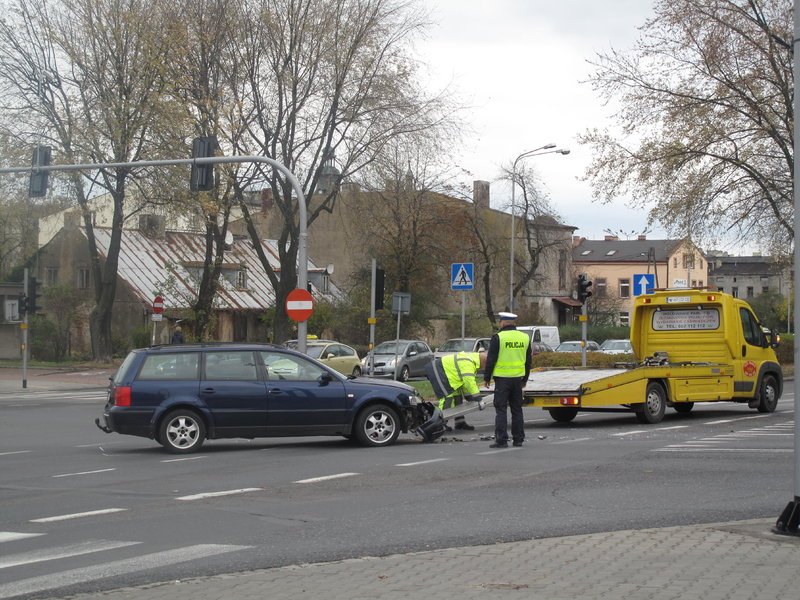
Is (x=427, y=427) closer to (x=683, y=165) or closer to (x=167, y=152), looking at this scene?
(x=683, y=165)

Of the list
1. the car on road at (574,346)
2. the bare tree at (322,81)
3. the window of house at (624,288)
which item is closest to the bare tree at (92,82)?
the bare tree at (322,81)

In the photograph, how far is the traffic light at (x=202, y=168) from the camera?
79.6 ft

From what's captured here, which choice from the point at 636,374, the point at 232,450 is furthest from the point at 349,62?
the point at 232,450

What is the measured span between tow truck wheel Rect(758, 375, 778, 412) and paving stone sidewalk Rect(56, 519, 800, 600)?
14.7 metres

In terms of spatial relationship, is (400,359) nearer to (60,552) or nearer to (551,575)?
(60,552)

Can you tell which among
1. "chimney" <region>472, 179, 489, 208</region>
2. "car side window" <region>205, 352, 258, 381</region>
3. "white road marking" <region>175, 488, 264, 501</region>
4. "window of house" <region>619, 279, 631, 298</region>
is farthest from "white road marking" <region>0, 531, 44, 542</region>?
"window of house" <region>619, 279, 631, 298</region>

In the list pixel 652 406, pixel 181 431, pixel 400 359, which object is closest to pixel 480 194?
pixel 400 359

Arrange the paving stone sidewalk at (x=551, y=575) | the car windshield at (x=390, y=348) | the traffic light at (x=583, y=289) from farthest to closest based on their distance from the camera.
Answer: the car windshield at (x=390, y=348) < the traffic light at (x=583, y=289) < the paving stone sidewalk at (x=551, y=575)

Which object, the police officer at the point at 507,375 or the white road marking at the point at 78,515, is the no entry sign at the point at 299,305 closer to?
the police officer at the point at 507,375

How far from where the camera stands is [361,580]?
7094 mm

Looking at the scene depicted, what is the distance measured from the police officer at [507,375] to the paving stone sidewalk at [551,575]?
24.0 feet

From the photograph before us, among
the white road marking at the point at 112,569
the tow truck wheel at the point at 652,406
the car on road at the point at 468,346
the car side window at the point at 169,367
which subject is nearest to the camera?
the white road marking at the point at 112,569

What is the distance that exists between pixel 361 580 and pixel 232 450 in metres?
9.38

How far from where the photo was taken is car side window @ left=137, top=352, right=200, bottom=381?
15672 millimetres
